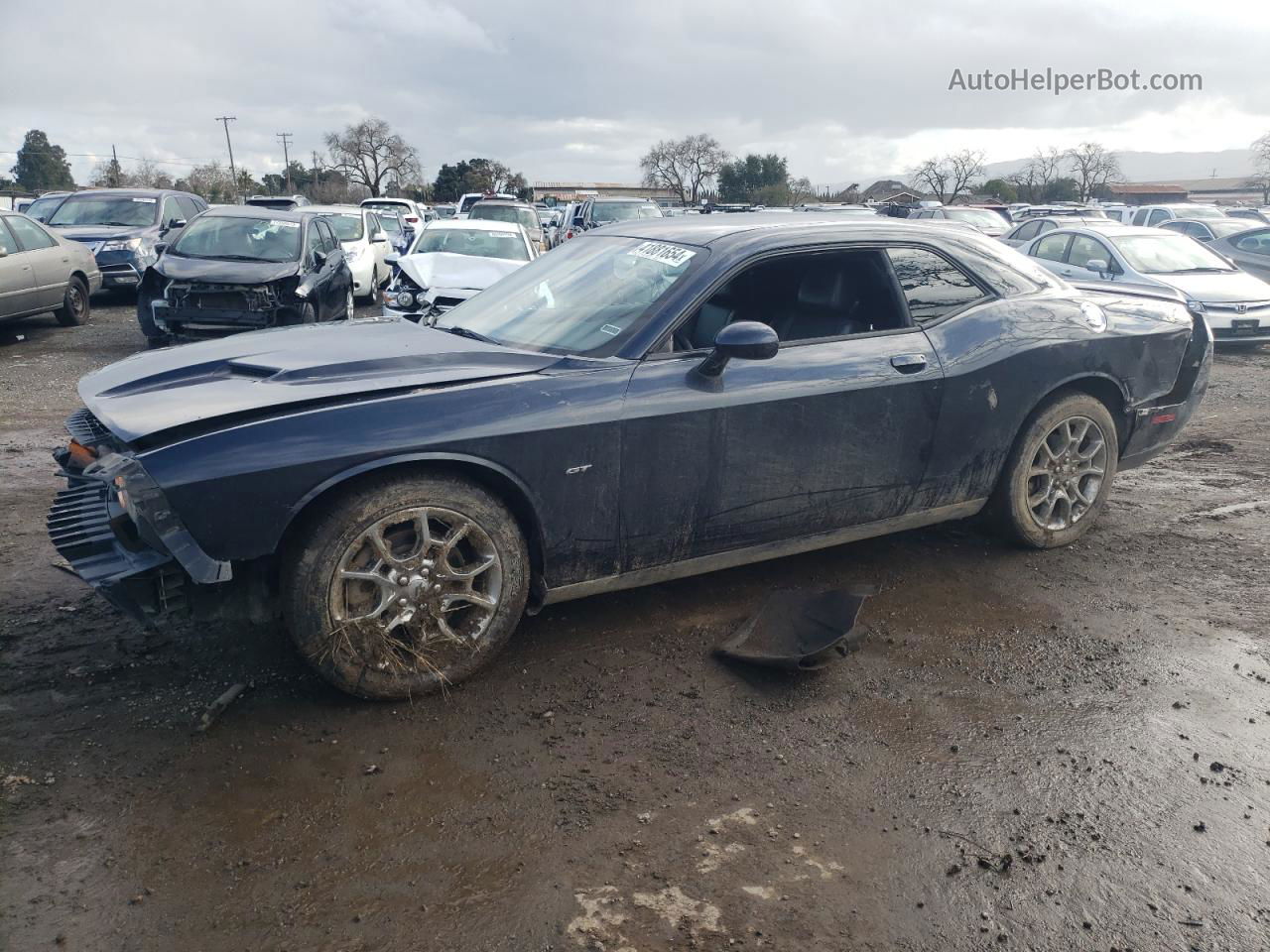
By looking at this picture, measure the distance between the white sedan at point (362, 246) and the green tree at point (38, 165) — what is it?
70116mm

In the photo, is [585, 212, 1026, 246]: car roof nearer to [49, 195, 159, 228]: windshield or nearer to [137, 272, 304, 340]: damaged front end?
[137, 272, 304, 340]: damaged front end

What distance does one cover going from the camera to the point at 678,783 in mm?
2891

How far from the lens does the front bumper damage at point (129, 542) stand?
2.86m

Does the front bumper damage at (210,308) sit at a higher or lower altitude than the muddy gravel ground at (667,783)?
higher

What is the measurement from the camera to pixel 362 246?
15.0m

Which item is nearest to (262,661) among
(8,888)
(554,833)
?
(8,888)

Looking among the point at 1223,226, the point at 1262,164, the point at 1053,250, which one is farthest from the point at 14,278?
the point at 1262,164

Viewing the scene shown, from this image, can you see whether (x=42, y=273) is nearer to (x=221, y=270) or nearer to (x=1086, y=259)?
(x=221, y=270)

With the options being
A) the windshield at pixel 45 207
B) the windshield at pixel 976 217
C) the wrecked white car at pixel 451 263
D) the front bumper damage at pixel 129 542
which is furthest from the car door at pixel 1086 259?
the windshield at pixel 45 207

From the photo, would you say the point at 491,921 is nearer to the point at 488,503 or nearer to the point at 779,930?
the point at 779,930

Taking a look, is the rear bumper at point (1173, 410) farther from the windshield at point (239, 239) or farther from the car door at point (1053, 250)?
the windshield at point (239, 239)

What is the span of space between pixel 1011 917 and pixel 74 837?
2.49m

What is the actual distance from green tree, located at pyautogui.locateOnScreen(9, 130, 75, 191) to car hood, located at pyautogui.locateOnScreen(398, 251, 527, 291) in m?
76.1

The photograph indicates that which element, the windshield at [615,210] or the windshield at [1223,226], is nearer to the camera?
the windshield at [1223,226]
